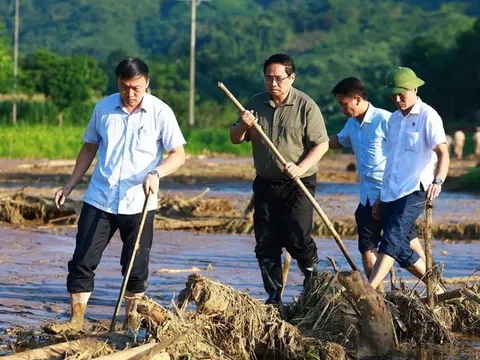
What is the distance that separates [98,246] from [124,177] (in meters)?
0.47

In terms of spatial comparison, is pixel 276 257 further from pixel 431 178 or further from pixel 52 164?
pixel 52 164

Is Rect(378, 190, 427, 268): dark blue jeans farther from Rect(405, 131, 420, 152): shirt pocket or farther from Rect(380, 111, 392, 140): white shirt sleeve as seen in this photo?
Rect(380, 111, 392, 140): white shirt sleeve

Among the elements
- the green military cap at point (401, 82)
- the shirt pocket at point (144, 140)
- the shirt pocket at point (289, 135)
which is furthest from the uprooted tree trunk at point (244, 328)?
the green military cap at point (401, 82)

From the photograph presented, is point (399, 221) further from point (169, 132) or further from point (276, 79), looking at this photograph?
point (169, 132)

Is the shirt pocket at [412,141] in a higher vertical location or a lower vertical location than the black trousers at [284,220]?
higher

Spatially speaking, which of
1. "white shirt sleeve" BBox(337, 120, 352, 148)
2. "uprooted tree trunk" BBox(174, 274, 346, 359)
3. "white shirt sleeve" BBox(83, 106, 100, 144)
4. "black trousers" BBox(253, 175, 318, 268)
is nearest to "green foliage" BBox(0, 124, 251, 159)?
"white shirt sleeve" BBox(337, 120, 352, 148)

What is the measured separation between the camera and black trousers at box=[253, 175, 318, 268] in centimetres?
882

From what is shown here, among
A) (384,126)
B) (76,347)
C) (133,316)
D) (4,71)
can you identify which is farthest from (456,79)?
(76,347)

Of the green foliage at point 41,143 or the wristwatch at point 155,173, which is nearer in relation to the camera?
the wristwatch at point 155,173

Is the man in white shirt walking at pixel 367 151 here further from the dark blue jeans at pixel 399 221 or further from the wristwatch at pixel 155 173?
the wristwatch at pixel 155 173

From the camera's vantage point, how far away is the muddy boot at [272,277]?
888cm

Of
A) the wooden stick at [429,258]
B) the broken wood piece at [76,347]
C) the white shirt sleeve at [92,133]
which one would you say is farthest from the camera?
the wooden stick at [429,258]

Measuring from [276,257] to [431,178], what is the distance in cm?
124

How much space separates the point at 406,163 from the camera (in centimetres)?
871
